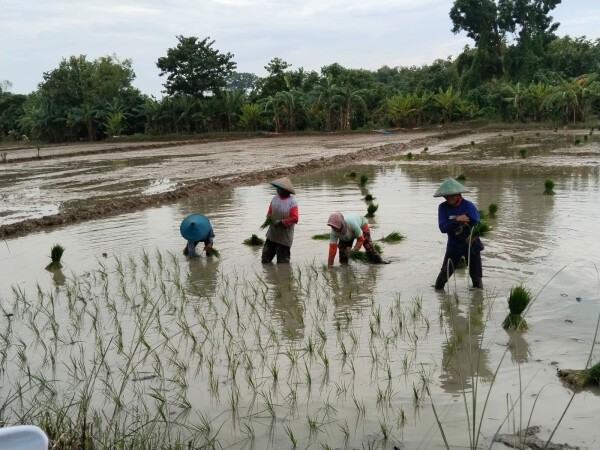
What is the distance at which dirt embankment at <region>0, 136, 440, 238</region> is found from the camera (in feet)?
32.0

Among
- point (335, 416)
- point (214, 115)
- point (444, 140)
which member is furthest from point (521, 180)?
point (214, 115)

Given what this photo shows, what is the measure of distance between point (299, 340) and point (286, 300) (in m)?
1.07

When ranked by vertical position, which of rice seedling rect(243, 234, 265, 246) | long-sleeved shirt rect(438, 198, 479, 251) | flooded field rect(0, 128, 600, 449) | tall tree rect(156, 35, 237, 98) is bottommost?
flooded field rect(0, 128, 600, 449)

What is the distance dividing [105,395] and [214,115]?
31.3 metres

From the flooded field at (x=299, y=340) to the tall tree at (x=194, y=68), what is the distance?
26.6m

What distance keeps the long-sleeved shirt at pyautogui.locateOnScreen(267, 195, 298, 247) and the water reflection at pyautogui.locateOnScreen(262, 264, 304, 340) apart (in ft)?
0.92

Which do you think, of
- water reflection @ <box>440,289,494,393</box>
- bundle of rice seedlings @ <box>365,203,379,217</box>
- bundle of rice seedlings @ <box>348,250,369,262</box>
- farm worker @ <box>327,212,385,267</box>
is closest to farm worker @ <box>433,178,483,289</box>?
water reflection @ <box>440,289,494,393</box>

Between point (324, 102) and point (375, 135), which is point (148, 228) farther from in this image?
point (324, 102)

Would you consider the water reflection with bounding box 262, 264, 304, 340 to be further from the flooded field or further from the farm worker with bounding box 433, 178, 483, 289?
the farm worker with bounding box 433, 178, 483, 289

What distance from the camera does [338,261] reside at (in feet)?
23.1

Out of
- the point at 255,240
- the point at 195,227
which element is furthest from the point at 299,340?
the point at 255,240

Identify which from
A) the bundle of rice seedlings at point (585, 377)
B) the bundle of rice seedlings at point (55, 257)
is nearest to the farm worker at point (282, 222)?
the bundle of rice seedlings at point (55, 257)

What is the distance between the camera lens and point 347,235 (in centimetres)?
657

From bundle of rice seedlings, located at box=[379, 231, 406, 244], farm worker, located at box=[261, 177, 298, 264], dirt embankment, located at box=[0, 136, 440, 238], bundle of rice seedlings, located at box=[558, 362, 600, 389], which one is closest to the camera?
bundle of rice seedlings, located at box=[558, 362, 600, 389]
